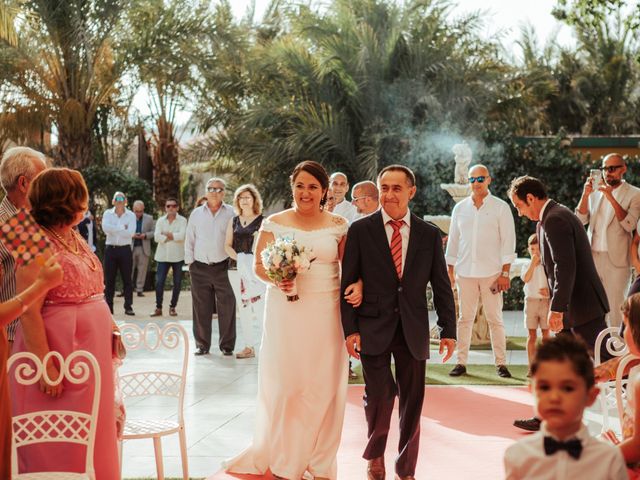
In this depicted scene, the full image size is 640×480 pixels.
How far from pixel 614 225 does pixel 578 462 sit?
7.29 m

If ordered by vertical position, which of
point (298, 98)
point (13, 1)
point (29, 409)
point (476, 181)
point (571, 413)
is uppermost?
point (13, 1)

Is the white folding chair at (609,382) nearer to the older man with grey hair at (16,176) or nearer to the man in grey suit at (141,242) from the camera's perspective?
the older man with grey hair at (16,176)

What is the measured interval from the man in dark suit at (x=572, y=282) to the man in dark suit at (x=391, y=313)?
1.16m

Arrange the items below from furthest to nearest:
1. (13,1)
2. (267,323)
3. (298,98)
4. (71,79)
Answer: (298,98) → (71,79) → (13,1) → (267,323)

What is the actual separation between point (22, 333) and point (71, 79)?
17.9 meters

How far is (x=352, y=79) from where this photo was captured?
2194 centimetres

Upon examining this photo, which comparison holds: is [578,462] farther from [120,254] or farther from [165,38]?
[165,38]

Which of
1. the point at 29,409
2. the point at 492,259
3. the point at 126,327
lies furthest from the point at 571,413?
the point at 492,259

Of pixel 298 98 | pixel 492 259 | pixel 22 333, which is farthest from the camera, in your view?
pixel 298 98

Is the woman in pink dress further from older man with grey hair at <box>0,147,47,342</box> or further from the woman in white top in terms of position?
the woman in white top

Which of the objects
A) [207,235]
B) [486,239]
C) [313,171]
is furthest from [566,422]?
[207,235]

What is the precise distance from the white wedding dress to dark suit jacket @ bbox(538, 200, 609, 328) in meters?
1.72

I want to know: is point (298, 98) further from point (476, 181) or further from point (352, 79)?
point (476, 181)

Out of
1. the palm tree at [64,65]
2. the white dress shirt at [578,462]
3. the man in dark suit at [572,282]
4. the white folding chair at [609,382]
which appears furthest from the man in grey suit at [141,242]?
the white dress shirt at [578,462]
